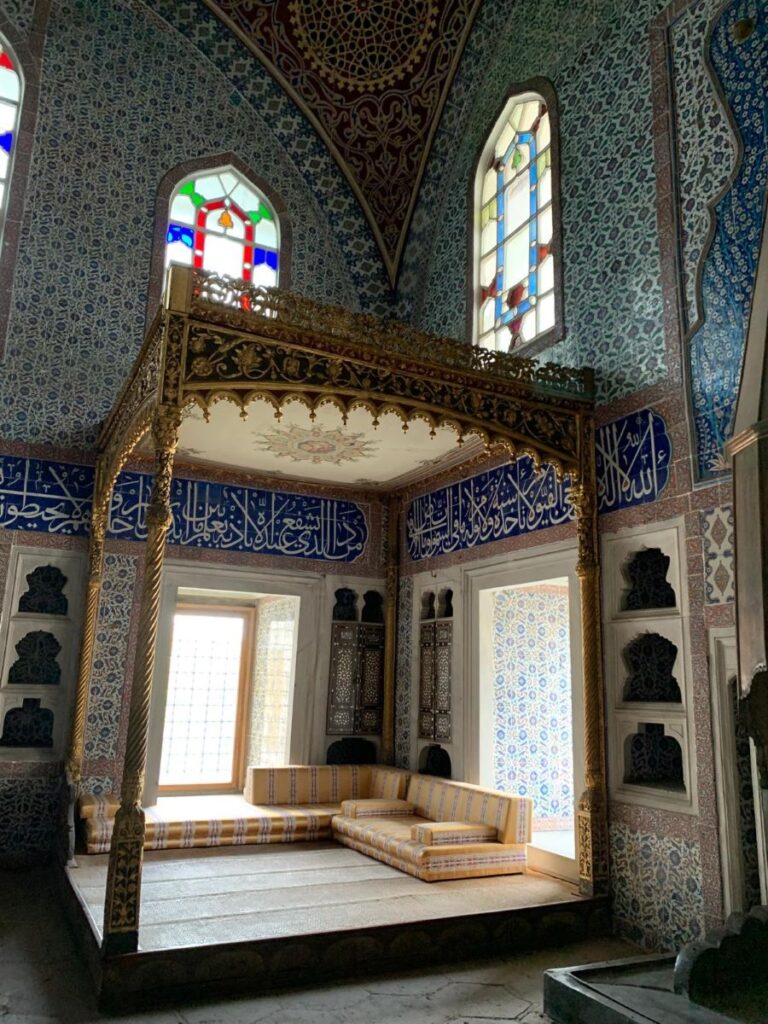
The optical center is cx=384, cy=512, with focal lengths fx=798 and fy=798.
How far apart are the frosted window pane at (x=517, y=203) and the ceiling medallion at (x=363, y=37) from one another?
1.83 meters

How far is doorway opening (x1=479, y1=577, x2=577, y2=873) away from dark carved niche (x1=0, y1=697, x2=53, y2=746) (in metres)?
3.20

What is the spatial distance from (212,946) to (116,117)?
256 inches

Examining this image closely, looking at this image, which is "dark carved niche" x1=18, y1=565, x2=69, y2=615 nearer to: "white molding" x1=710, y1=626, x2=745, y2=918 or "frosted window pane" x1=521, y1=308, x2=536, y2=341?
A: "frosted window pane" x1=521, y1=308, x2=536, y2=341

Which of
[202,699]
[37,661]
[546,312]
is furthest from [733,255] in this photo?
[202,699]

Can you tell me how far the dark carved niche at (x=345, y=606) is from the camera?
7.01 m

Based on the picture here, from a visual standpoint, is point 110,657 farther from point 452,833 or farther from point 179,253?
point 179,253

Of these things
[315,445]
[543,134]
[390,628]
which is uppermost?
[543,134]

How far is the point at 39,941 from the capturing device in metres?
3.97

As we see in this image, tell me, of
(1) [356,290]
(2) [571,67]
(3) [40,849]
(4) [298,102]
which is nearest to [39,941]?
(3) [40,849]

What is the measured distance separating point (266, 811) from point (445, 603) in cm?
210

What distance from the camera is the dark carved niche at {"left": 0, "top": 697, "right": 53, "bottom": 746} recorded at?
18.8 ft

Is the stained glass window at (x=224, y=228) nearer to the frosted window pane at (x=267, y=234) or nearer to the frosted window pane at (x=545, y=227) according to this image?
the frosted window pane at (x=267, y=234)

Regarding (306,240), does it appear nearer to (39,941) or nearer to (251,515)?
(251,515)

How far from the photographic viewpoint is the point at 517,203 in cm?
639
